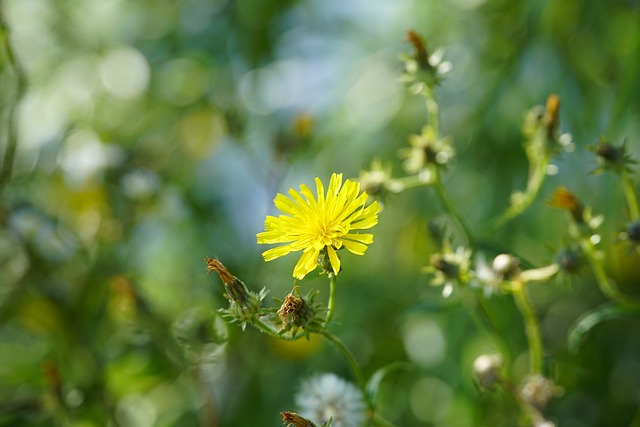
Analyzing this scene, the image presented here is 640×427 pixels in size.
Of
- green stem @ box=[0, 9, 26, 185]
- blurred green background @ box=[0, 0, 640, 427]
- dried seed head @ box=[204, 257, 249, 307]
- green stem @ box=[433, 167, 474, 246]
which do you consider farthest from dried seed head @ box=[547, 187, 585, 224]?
green stem @ box=[0, 9, 26, 185]

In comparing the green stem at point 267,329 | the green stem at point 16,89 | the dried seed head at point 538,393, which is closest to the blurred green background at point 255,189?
the green stem at point 16,89

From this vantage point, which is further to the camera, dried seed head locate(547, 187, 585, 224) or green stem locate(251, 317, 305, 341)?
dried seed head locate(547, 187, 585, 224)

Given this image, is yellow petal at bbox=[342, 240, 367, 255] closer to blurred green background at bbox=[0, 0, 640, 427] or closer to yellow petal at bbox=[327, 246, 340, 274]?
yellow petal at bbox=[327, 246, 340, 274]

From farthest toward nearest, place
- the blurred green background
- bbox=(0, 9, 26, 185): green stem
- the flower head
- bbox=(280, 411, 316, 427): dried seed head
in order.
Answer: the blurred green background
bbox=(0, 9, 26, 185): green stem
the flower head
bbox=(280, 411, 316, 427): dried seed head

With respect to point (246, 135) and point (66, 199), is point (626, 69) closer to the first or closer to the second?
point (246, 135)

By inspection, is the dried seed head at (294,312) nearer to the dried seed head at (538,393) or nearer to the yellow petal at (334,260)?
the yellow petal at (334,260)

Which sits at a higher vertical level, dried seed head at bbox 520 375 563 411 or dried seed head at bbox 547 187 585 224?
dried seed head at bbox 547 187 585 224
